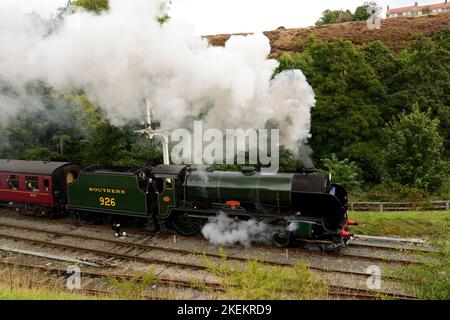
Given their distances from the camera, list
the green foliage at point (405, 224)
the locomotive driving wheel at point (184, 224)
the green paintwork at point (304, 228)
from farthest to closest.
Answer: the locomotive driving wheel at point (184, 224) → the green foliage at point (405, 224) → the green paintwork at point (304, 228)

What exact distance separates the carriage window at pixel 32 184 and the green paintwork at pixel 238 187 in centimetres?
710

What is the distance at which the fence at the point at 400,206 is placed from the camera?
55.2 feet

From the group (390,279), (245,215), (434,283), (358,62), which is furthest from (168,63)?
(358,62)

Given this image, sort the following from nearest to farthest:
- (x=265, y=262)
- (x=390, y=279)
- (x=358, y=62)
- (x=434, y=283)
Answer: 1. (x=434, y=283)
2. (x=390, y=279)
3. (x=265, y=262)
4. (x=358, y=62)

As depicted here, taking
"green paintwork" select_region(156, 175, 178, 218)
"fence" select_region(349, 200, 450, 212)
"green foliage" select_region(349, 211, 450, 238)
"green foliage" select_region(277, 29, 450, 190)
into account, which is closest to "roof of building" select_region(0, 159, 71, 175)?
"green paintwork" select_region(156, 175, 178, 218)

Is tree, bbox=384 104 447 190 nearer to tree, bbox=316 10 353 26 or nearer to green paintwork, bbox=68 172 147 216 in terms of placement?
green paintwork, bbox=68 172 147 216

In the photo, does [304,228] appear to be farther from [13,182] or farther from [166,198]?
[13,182]

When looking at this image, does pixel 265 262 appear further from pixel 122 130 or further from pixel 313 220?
pixel 122 130

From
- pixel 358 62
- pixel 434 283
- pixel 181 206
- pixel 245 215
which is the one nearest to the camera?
pixel 434 283

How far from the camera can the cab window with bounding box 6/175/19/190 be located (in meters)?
17.6

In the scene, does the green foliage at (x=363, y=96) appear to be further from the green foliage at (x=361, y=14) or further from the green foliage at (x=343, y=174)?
the green foliage at (x=361, y=14)

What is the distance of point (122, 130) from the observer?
74.4ft

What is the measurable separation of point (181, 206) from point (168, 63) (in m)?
5.17

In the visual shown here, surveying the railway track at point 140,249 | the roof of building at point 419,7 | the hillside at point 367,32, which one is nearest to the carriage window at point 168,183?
the railway track at point 140,249
